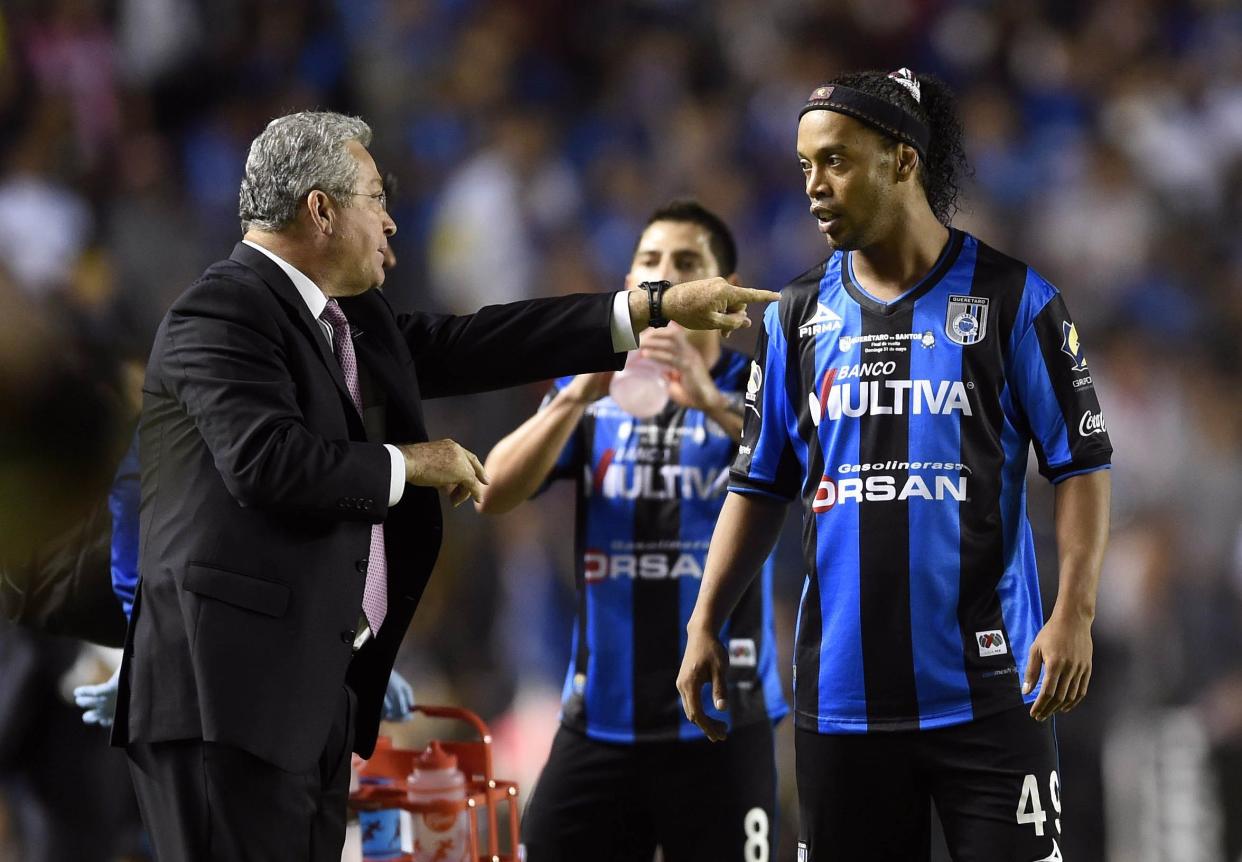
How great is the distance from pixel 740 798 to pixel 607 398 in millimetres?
1153

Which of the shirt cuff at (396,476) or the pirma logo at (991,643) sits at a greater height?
the shirt cuff at (396,476)

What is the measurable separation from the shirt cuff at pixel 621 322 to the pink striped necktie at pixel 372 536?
56cm

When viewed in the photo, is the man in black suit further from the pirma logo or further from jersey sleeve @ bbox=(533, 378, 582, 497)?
jersey sleeve @ bbox=(533, 378, 582, 497)

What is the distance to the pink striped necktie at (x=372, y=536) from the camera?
3.11 m

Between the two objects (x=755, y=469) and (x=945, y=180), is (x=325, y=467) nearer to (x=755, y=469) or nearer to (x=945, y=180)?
(x=755, y=469)

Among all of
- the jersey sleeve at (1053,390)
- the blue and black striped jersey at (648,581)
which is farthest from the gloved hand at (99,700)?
the jersey sleeve at (1053,390)

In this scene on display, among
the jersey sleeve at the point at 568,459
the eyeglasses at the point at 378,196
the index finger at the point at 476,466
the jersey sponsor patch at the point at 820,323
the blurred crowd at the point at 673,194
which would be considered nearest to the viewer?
the index finger at the point at 476,466

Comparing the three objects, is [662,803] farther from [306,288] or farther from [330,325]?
[306,288]

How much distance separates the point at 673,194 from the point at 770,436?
5768 millimetres

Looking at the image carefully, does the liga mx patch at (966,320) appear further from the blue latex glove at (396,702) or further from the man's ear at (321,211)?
the blue latex glove at (396,702)

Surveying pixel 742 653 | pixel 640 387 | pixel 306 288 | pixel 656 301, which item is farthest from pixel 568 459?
pixel 306 288

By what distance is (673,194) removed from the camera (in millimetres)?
8875

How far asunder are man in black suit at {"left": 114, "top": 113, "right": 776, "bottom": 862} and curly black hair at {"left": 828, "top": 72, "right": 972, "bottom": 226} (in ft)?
1.60

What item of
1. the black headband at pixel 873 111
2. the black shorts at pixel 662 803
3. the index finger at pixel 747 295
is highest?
the black headband at pixel 873 111
